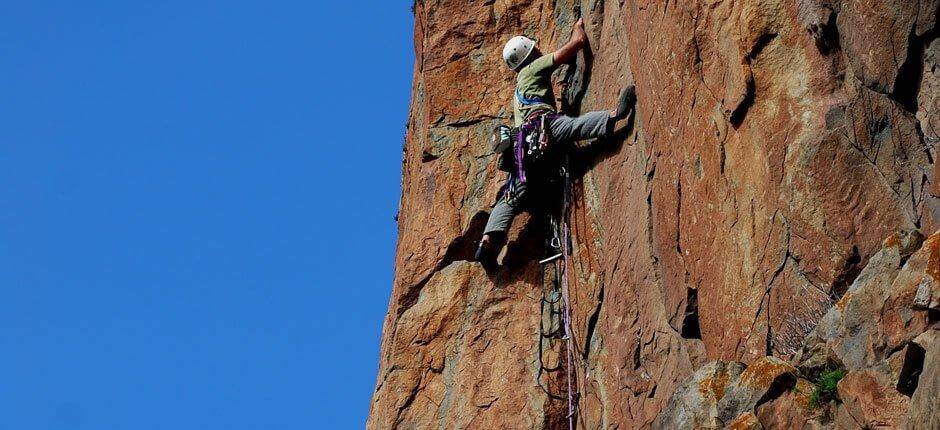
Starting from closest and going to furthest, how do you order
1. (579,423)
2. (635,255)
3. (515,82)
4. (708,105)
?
1. (708,105)
2. (635,255)
3. (579,423)
4. (515,82)

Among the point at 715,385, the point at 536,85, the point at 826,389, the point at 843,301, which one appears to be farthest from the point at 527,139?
the point at 826,389

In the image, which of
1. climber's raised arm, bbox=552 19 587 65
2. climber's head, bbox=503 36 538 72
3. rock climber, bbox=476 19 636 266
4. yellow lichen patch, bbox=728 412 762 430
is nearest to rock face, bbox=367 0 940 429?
yellow lichen patch, bbox=728 412 762 430

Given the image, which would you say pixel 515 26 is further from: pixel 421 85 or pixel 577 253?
pixel 577 253

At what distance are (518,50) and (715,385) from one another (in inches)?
269

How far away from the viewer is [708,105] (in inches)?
499

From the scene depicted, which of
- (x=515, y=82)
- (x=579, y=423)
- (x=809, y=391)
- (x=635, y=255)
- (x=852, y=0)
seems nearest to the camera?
(x=809, y=391)

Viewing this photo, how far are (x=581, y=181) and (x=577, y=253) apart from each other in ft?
2.47

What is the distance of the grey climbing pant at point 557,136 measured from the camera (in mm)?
15141

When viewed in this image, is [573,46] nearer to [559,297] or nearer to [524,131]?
[524,131]

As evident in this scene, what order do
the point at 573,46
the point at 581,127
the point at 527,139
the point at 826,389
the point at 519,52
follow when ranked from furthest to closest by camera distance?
the point at 519,52
the point at 573,46
the point at 527,139
the point at 581,127
the point at 826,389

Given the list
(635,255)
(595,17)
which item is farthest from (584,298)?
(595,17)

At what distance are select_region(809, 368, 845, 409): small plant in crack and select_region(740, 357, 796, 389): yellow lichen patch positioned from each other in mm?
381

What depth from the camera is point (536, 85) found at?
16547 millimetres

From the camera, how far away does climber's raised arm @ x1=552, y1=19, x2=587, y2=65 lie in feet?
53.4
